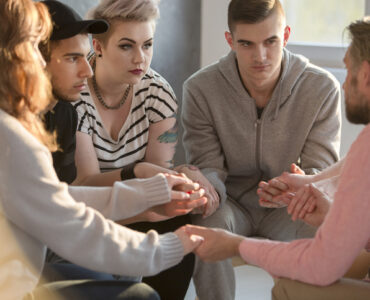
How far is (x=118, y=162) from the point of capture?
7.45 ft

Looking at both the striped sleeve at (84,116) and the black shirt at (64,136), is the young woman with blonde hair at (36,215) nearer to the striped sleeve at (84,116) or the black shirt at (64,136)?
the black shirt at (64,136)

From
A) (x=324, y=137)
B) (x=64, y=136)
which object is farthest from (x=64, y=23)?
(x=324, y=137)

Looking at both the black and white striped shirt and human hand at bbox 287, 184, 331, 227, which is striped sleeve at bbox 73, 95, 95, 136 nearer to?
the black and white striped shirt

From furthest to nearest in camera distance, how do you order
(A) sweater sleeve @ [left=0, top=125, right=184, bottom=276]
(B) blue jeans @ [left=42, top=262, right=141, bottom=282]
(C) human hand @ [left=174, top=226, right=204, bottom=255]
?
1. (B) blue jeans @ [left=42, top=262, right=141, bottom=282]
2. (C) human hand @ [left=174, top=226, right=204, bottom=255]
3. (A) sweater sleeve @ [left=0, top=125, right=184, bottom=276]

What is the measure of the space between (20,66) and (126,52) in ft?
2.84

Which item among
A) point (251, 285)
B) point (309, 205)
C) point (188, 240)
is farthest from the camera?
point (251, 285)

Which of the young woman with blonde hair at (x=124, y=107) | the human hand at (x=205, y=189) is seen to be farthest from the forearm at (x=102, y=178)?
the human hand at (x=205, y=189)

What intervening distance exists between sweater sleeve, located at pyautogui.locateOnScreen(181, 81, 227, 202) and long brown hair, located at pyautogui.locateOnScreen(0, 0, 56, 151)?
3.19 ft

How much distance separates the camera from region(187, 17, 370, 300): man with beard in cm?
137

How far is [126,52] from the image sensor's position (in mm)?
2270

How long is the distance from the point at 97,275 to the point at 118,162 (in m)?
0.59

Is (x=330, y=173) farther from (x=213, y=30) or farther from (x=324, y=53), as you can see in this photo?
(x=213, y=30)

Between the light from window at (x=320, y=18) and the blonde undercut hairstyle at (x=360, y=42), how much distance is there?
1.57 meters

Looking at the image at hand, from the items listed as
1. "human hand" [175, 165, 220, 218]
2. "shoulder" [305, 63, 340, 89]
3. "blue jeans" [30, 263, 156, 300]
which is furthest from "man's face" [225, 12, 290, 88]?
"blue jeans" [30, 263, 156, 300]
